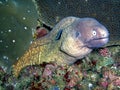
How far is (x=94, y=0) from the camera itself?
18.2 ft

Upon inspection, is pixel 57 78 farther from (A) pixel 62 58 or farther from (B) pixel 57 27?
(B) pixel 57 27

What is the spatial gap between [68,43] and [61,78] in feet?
2.58

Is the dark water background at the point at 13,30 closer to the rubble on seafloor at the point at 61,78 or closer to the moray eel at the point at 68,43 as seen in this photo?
the moray eel at the point at 68,43

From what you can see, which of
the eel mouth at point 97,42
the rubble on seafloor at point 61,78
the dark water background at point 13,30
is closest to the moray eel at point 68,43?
the eel mouth at point 97,42

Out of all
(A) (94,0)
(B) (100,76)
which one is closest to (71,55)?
(B) (100,76)

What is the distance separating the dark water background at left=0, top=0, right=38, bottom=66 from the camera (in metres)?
4.30

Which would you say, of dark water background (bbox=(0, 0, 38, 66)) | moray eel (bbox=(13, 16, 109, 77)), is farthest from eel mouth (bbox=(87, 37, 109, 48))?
dark water background (bbox=(0, 0, 38, 66))

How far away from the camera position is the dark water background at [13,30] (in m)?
4.30

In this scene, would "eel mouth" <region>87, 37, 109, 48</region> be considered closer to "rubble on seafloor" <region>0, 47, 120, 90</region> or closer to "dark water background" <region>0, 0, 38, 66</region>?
"rubble on seafloor" <region>0, 47, 120, 90</region>

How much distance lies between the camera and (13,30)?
439 cm

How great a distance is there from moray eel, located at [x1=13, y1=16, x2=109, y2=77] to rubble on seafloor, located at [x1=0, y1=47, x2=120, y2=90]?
0.42 metres

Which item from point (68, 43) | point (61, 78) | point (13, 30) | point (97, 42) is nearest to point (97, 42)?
point (97, 42)

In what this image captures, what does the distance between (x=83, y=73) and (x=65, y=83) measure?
0.66m

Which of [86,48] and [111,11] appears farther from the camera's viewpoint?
[111,11]
